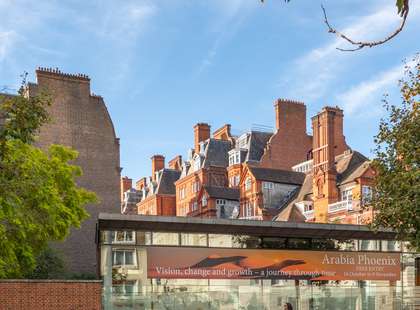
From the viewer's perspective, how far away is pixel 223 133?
3563 inches

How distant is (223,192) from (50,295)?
58211 mm

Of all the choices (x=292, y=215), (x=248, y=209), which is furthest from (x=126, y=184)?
(x=292, y=215)

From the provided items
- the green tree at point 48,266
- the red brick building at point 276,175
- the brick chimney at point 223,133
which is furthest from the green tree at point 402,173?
the brick chimney at point 223,133

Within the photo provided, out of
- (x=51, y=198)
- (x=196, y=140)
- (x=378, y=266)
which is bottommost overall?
(x=378, y=266)

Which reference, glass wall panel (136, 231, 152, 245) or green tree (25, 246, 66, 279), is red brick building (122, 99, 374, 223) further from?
glass wall panel (136, 231, 152, 245)

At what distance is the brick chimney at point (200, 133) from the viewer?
296 feet

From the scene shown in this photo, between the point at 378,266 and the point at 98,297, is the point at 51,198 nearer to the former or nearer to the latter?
the point at 98,297

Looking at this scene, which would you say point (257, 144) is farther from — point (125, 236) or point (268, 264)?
point (125, 236)

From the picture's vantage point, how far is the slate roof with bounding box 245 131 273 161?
79688 mm

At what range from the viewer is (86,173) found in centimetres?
4941

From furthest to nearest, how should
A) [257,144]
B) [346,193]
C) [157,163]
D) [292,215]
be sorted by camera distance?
1. [157,163]
2. [257,144]
3. [292,215]
4. [346,193]

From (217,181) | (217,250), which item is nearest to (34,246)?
(217,250)

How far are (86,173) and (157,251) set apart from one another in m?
23.5

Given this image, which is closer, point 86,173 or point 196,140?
point 86,173
